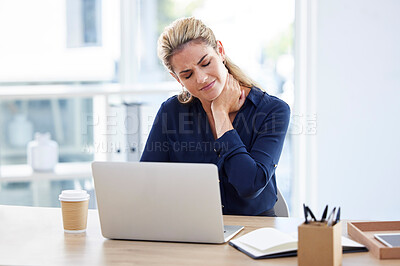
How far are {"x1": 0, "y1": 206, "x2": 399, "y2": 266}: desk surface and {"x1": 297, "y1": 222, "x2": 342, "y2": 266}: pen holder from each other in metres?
0.07

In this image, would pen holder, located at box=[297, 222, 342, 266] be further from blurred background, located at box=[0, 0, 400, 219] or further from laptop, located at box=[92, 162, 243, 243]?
blurred background, located at box=[0, 0, 400, 219]

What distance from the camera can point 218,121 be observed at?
6.64 ft

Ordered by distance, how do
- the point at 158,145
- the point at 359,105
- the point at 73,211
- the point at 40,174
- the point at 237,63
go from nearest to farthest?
the point at 73,211, the point at 158,145, the point at 40,174, the point at 359,105, the point at 237,63

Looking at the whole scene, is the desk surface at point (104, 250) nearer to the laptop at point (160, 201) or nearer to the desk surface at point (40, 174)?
the laptop at point (160, 201)

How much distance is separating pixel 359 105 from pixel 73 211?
2158 millimetres

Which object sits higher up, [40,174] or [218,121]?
[218,121]

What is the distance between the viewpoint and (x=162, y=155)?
2.14 metres

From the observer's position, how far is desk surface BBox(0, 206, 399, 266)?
135 centimetres

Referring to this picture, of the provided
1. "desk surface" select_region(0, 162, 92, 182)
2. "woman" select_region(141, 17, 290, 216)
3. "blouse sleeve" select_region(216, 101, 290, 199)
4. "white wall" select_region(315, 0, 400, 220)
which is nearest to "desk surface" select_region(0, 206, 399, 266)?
"blouse sleeve" select_region(216, 101, 290, 199)

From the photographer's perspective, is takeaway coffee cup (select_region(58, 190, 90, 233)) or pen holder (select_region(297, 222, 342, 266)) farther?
takeaway coffee cup (select_region(58, 190, 90, 233))

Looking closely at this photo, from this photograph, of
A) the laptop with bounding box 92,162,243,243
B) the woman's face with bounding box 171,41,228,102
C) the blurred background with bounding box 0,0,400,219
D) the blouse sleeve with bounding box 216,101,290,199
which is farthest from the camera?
the blurred background with bounding box 0,0,400,219

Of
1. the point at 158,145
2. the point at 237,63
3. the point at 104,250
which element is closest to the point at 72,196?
the point at 104,250

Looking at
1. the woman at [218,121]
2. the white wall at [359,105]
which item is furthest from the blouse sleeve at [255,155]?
the white wall at [359,105]

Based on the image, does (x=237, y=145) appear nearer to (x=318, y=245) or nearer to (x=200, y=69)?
(x=200, y=69)
